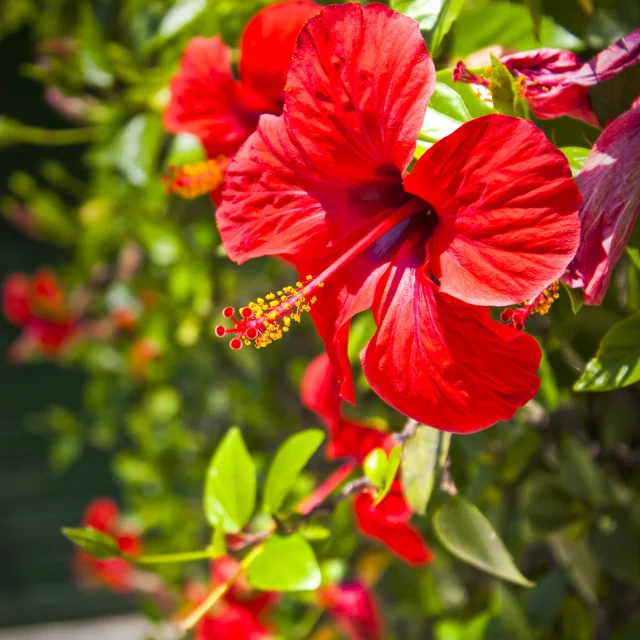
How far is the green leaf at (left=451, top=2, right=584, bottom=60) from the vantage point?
2.31ft

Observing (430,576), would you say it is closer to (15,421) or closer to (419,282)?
(419,282)

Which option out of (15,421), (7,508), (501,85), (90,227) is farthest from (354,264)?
(7,508)

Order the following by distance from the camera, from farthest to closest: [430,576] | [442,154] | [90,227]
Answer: [90,227], [430,576], [442,154]

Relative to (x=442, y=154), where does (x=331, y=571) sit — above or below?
below

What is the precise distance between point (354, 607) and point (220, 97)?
1.06 m

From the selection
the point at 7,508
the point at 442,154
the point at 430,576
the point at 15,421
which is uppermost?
the point at 442,154

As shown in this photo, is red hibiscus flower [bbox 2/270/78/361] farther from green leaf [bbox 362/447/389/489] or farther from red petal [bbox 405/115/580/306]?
red petal [bbox 405/115/580/306]

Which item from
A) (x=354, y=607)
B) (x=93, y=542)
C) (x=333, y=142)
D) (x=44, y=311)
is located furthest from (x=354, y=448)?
(x=44, y=311)

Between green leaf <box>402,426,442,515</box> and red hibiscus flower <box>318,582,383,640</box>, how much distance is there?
747 mm

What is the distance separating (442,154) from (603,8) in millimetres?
352

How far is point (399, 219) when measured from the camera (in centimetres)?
53

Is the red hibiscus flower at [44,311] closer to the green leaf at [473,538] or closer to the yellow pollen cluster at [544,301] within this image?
the green leaf at [473,538]

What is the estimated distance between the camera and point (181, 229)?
1.43m

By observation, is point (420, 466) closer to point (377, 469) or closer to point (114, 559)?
point (377, 469)
